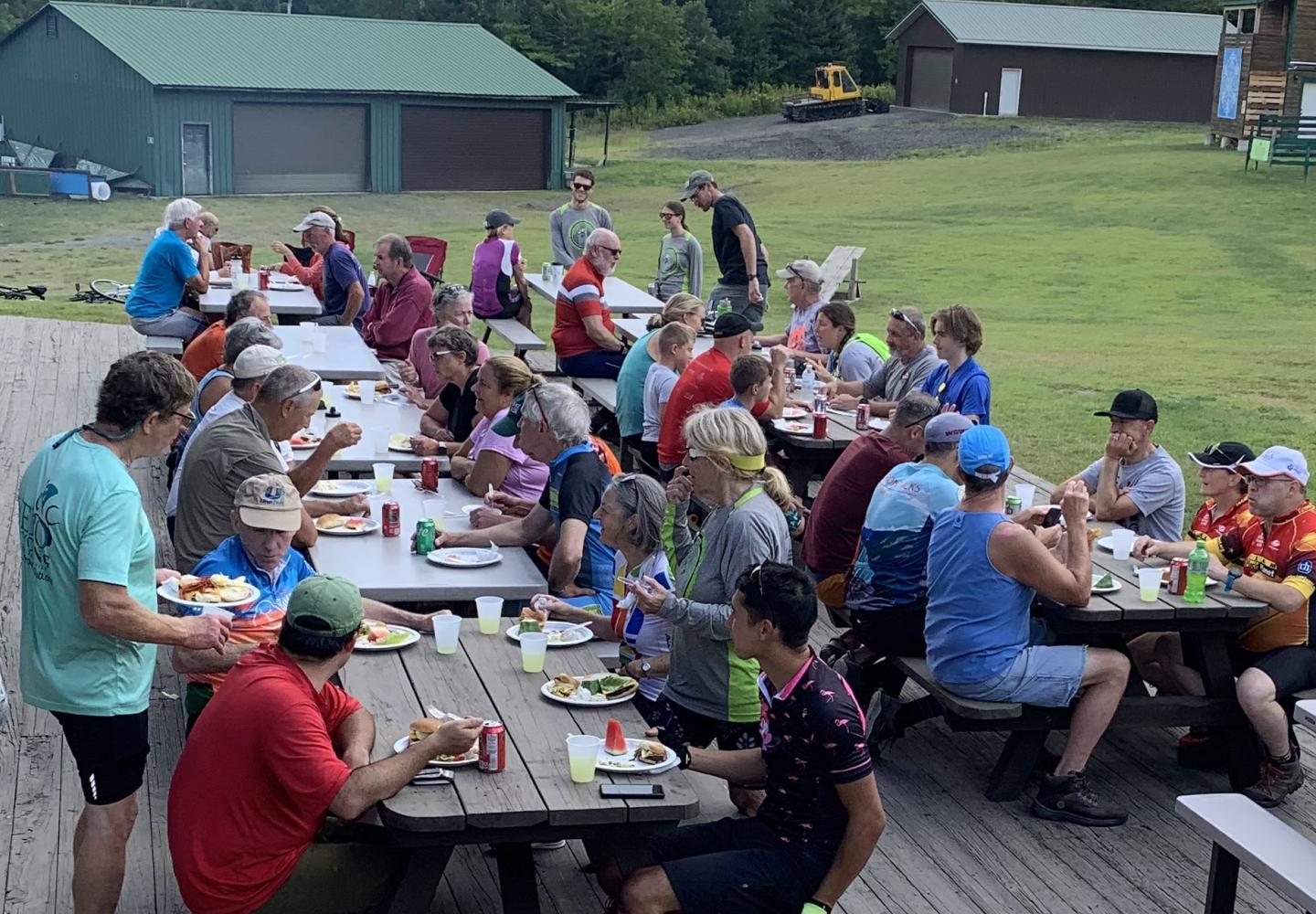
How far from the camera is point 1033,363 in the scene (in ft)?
56.0

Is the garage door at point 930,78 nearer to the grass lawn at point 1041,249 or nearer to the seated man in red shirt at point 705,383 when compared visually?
the grass lawn at point 1041,249

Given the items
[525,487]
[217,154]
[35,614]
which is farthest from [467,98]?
[35,614]

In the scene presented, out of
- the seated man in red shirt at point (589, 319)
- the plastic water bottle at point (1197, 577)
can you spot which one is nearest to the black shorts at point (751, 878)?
the plastic water bottle at point (1197, 577)

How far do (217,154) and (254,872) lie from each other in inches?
1362

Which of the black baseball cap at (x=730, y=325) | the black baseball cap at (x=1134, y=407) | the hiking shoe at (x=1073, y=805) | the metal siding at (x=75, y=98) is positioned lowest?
the hiking shoe at (x=1073, y=805)

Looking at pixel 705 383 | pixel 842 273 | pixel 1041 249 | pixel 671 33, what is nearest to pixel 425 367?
pixel 705 383

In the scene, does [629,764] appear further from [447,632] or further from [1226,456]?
[1226,456]

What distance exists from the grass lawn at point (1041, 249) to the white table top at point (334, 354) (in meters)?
5.38

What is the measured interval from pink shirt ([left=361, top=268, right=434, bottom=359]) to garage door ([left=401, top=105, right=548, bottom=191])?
91.8 feet

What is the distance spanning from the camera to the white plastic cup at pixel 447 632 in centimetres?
487

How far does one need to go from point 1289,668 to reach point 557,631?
300cm

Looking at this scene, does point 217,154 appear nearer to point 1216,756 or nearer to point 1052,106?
point 1052,106

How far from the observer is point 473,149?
39062mm

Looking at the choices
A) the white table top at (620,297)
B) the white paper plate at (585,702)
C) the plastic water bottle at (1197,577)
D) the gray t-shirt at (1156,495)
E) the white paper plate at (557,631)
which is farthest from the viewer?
the white table top at (620,297)
